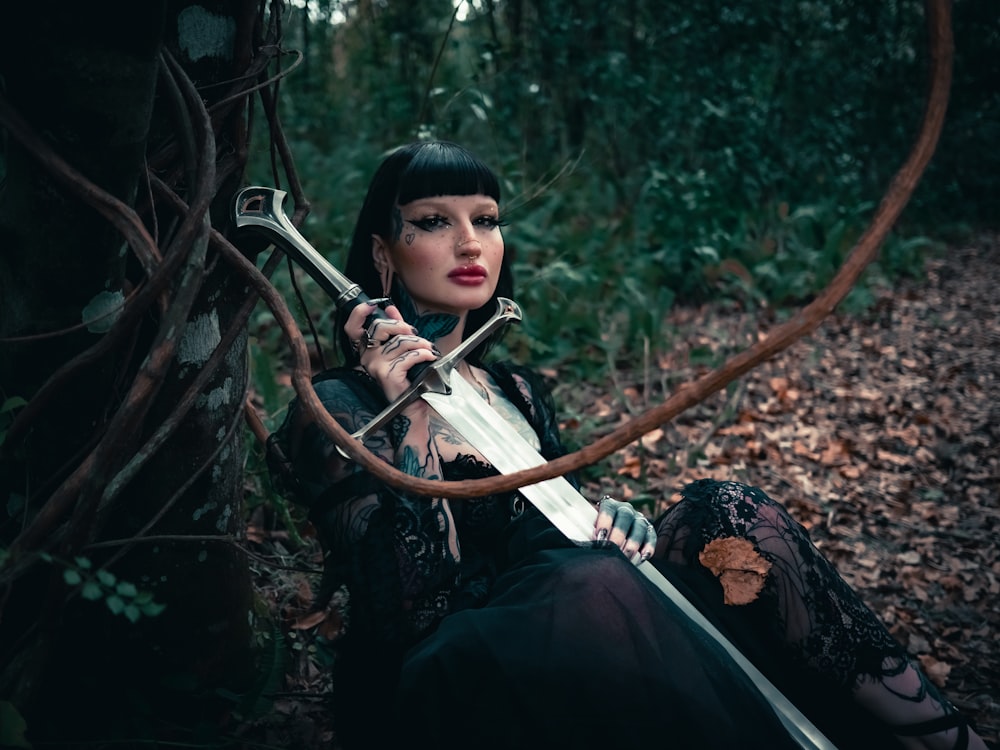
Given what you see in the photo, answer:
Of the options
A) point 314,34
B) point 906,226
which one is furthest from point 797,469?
point 906,226

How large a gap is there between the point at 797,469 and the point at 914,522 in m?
0.53

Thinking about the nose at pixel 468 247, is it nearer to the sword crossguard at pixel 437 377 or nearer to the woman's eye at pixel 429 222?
the woman's eye at pixel 429 222

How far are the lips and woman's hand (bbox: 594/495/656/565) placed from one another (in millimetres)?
610

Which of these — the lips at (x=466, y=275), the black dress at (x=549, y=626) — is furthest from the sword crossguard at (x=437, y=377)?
the lips at (x=466, y=275)

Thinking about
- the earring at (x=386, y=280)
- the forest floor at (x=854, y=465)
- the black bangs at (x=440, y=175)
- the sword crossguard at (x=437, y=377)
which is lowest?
the forest floor at (x=854, y=465)

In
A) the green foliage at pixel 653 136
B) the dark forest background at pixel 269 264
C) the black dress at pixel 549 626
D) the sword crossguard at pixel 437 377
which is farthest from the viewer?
the green foliage at pixel 653 136

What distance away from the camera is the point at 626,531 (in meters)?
1.66

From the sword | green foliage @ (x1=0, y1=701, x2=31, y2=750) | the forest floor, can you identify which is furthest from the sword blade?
green foliage @ (x1=0, y1=701, x2=31, y2=750)

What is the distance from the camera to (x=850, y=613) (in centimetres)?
172

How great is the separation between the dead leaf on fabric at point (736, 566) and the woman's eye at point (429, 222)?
966 millimetres

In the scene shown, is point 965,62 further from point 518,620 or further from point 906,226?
point 518,620

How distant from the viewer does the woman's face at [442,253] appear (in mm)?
1916

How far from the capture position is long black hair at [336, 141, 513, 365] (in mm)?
1940

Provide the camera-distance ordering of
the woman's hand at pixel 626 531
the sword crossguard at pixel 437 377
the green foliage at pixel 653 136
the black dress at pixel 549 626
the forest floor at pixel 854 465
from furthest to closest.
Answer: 1. the green foliage at pixel 653 136
2. the forest floor at pixel 854 465
3. the woman's hand at pixel 626 531
4. the sword crossguard at pixel 437 377
5. the black dress at pixel 549 626
